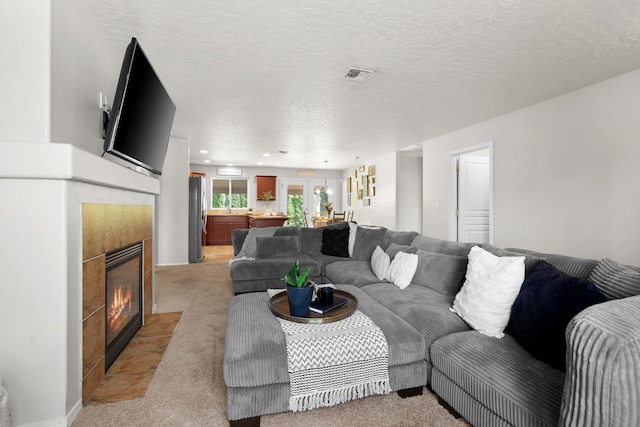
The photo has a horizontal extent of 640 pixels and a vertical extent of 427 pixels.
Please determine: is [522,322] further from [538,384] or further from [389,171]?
[389,171]

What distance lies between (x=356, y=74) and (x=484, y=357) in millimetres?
2611

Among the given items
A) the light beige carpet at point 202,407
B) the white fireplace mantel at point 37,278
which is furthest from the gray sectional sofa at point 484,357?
the white fireplace mantel at point 37,278

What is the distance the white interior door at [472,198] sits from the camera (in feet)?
17.5

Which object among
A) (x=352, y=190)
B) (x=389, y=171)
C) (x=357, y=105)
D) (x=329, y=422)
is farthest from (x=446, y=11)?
(x=352, y=190)

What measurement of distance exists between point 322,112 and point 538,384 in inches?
148

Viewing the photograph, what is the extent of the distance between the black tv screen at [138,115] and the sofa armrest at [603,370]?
236cm

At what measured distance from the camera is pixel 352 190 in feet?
32.8

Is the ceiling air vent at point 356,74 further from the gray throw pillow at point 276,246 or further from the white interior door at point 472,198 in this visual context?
the white interior door at point 472,198

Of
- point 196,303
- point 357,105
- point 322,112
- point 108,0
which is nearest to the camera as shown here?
point 108,0

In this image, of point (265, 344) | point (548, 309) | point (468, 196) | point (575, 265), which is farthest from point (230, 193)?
point (548, 309)

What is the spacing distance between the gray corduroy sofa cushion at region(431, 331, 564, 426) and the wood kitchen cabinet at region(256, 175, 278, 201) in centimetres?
858

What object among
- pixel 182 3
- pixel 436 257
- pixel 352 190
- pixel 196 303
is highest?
pixel 182 3

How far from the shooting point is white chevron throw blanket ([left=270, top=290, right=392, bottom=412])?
59.4 inches

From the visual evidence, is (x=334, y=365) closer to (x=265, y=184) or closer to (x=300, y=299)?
(x=300, y=299)
